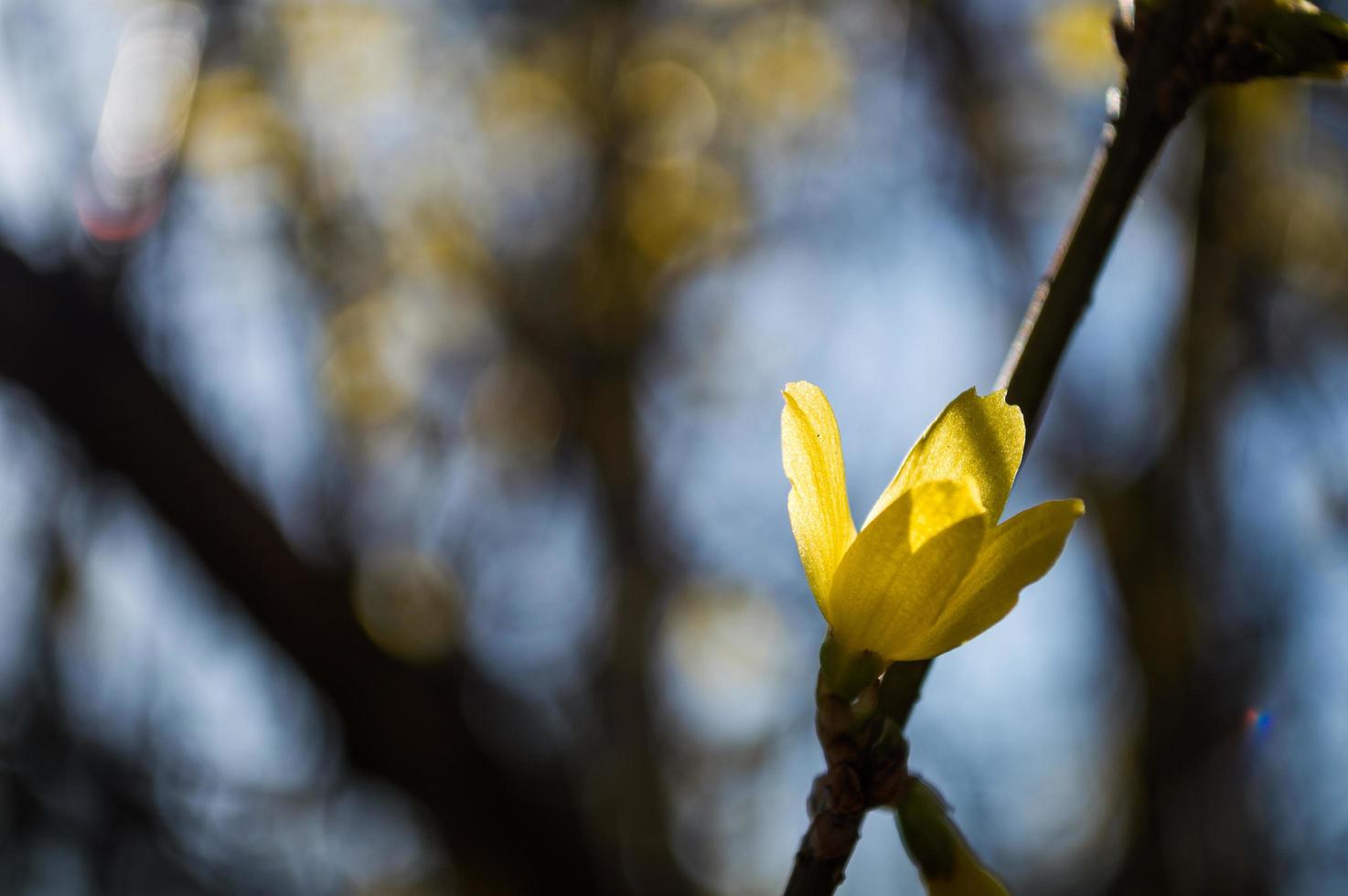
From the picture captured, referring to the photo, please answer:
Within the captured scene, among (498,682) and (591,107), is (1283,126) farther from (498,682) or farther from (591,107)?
(498,682)

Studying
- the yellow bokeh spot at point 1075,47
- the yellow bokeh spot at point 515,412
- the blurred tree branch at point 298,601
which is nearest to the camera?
the blurred tree branch at point 298,601

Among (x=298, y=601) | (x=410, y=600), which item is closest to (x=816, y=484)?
(x=298, y=601)

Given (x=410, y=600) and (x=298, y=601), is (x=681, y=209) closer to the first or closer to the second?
(x=410, y=600)

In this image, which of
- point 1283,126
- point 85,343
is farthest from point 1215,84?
point 1283,126

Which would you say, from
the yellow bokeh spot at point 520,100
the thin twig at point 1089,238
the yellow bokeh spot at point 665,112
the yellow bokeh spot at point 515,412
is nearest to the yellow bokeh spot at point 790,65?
the yellow bokeh spot at point 665,112

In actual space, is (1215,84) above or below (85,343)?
below

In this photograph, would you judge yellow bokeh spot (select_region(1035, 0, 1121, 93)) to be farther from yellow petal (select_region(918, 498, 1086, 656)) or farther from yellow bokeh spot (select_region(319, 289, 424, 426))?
yellow petal (select_region(918, 498, 1086, 656))

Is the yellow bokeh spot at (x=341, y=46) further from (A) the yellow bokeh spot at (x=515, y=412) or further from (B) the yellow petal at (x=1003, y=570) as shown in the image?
(B) the yellow petal at (x=1003, y=570)
